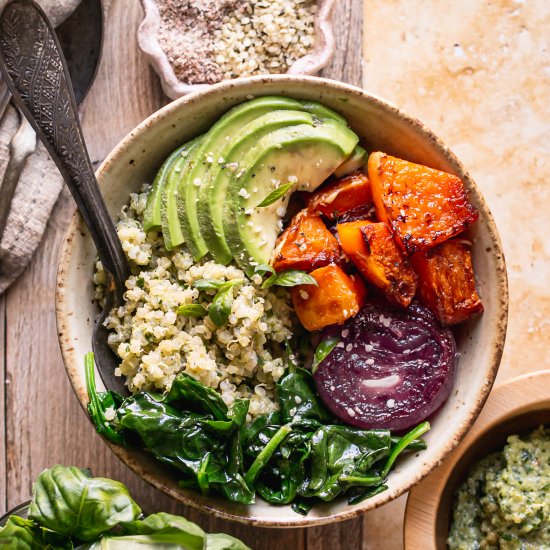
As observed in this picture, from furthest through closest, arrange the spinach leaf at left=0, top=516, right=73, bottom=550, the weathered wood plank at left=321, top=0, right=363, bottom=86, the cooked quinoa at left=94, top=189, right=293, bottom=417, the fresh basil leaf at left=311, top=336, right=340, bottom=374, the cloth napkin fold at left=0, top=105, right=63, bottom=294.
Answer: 1. the weathered wood plank at left=321, top=0, right=363, bottom=86
2. the cloth napkin fold at left=0, top=105, right=63, bottom=294
3. the fresh basil leaf at left=311, top=336, right=340, bottom=374
4. the cooked quinoa at left=94, top=189, right=293, bottom=417
5. the spinach leaf at left=0, top=516, right=73, bottom=550

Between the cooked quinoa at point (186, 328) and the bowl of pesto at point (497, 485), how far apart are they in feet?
1.74

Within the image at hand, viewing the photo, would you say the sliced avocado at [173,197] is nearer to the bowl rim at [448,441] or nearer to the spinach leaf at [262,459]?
the bowl rim at [448,441]

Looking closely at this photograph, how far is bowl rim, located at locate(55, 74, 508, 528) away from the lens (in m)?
2.22

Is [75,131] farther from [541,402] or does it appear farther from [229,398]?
[541,402]

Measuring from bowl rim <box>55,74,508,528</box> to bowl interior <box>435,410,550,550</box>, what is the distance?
230 millimetres

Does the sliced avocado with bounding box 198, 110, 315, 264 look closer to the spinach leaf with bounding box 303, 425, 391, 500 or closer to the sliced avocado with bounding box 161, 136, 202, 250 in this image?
the sliced avocado with bounding box 161, 136, 202, 250

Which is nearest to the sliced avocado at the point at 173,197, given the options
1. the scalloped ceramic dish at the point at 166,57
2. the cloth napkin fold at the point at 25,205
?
the scalloped ceramic dish at the point at 166,57

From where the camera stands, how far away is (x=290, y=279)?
2.23 metres

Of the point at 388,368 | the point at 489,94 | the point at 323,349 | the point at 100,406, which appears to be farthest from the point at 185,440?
the point at 489,94

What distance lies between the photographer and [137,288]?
2283 mm

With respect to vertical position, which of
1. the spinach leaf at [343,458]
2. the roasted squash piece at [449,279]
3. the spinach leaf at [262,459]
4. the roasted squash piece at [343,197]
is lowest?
the spinach leaf at [343,458]

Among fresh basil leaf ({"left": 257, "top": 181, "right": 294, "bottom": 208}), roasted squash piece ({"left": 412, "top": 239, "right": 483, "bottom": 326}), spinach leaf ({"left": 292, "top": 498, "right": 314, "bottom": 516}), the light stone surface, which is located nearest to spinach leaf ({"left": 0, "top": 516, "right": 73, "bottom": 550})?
spinach leaf ({"left": 292, "top": 498, "right": 314, "bottom": 516})

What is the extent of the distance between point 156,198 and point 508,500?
4.31ft

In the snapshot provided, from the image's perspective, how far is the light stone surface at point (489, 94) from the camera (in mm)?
2688
